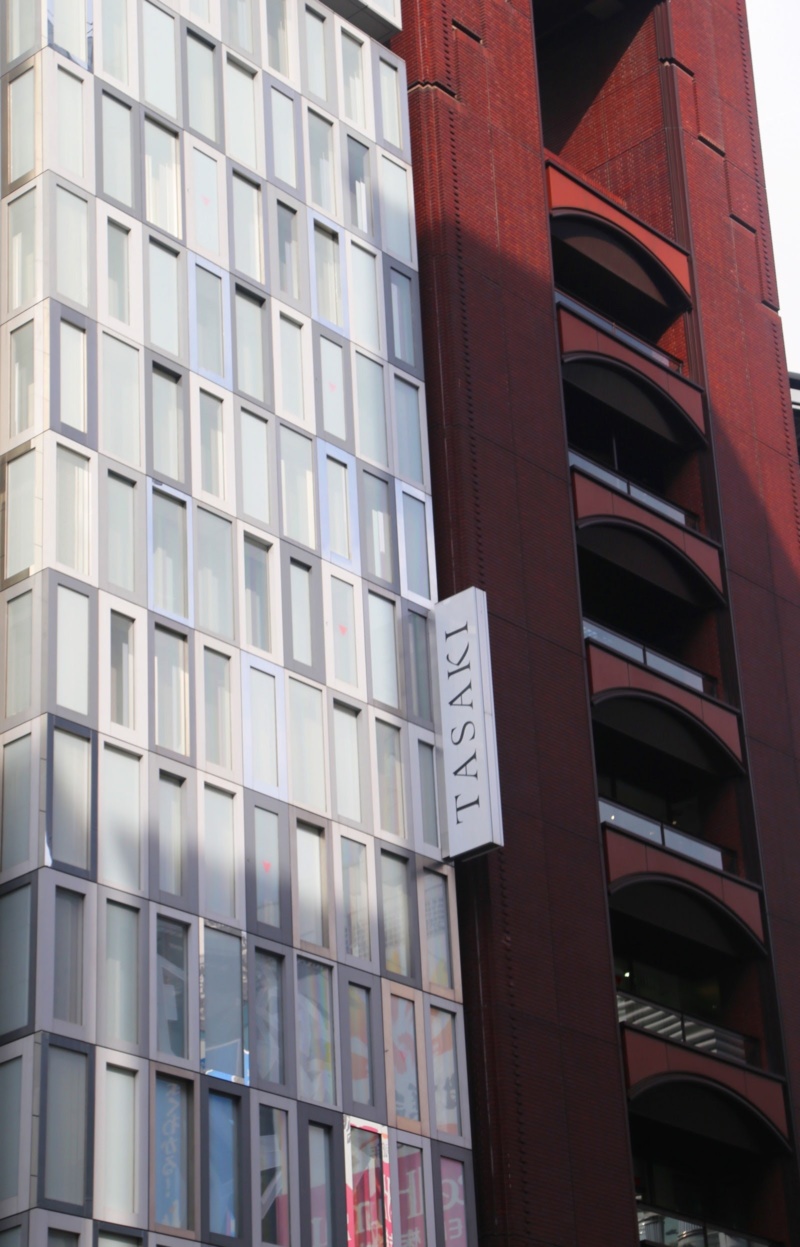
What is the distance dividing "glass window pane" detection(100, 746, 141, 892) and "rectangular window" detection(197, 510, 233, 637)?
3.47 metres

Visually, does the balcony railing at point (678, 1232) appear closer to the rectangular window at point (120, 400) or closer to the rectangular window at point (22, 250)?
the rectangular window at point (120, 400)

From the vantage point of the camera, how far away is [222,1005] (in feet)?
114

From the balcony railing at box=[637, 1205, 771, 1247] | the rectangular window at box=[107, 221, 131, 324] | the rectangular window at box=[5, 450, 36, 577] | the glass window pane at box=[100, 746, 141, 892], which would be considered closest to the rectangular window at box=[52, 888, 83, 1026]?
the glass window pane at box=[100, 746, 141, 892]

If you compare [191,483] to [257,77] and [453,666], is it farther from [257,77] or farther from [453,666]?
[257,77]

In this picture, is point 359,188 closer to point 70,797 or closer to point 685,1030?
point 70,797

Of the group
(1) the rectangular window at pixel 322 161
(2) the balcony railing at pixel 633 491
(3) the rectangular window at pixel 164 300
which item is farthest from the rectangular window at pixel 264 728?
(2) the balcony railing at pixel 633 491

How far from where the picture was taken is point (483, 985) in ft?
130

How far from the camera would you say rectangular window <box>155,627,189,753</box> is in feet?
118

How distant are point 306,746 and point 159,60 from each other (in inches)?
A: 518

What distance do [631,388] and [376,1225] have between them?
22.9 meters

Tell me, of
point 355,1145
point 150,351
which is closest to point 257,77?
point 150,351

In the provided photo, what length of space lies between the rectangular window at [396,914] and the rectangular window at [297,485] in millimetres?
6009

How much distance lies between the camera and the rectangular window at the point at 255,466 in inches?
1560

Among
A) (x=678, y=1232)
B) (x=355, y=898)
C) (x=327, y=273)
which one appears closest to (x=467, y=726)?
(x=355, y=898)
